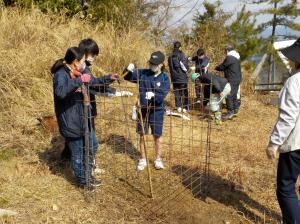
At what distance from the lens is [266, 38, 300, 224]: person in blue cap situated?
287cm

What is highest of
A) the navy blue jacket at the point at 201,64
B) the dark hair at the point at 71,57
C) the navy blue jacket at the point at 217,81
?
the dark hair at the point at 71,57

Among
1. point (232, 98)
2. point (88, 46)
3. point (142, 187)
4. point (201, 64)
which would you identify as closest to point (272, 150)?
point (142, 187)

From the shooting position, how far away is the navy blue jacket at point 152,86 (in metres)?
4.50

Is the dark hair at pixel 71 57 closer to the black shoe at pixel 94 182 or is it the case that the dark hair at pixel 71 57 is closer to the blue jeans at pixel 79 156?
the blue jeans at pixel 79 156

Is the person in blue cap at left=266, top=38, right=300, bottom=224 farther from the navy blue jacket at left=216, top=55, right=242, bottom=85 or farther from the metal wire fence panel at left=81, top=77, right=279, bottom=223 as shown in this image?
the navy blue jacket at left=216, top=55, right=242, bottom=85

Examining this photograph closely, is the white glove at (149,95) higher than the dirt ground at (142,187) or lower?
higher

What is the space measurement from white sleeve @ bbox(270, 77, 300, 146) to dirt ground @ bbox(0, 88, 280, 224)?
1.08m

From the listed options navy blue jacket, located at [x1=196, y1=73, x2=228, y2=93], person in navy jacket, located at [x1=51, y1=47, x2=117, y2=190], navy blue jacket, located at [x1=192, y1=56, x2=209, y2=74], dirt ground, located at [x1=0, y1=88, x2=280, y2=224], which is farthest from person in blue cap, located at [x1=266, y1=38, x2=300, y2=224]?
navy blue jacket, located at [x1=192, y1=56, x2=209, y2=74]

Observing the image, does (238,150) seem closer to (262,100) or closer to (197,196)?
(197,196)

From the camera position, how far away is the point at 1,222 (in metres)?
3.46

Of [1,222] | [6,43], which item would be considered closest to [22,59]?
[6,43]

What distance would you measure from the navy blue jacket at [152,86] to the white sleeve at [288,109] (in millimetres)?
1746

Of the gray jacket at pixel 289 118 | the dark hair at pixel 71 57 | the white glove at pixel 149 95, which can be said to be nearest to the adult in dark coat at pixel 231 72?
the white glove at pixel 149 95

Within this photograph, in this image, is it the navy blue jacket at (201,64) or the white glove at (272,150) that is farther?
the navy blue jacket at (201,64)
